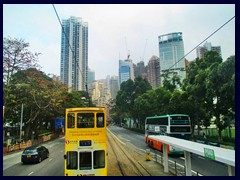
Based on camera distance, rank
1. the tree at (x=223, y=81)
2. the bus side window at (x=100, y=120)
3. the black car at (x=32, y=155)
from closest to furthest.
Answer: the bus side window at (x=100, y=120) → the black car at (x=32, y=155) → the tree at (x=223, y=81)

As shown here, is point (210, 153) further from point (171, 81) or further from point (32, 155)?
point (171, 81)

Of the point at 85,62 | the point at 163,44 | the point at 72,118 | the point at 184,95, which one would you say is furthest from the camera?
the point at 163,44

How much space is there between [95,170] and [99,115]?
2.73 meters

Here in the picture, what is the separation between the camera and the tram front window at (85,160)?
34.1 ft

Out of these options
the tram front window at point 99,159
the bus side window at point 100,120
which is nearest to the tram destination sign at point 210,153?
the tram front window at point 99,159

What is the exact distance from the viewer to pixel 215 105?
24219 mm

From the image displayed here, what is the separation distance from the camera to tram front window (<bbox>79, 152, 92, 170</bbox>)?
10406 mm

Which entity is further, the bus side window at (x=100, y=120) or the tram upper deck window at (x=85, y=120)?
the bus side window at (x=100, y=120)

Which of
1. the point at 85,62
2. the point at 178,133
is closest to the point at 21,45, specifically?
the point at 85,62

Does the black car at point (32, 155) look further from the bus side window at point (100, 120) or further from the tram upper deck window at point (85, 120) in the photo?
the bus side window at point (100, 120)

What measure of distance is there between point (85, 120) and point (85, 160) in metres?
1.99

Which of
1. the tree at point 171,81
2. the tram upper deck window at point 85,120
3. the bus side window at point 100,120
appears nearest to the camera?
the tram upper deck window at point 85,120

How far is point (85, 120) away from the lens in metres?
10.8
